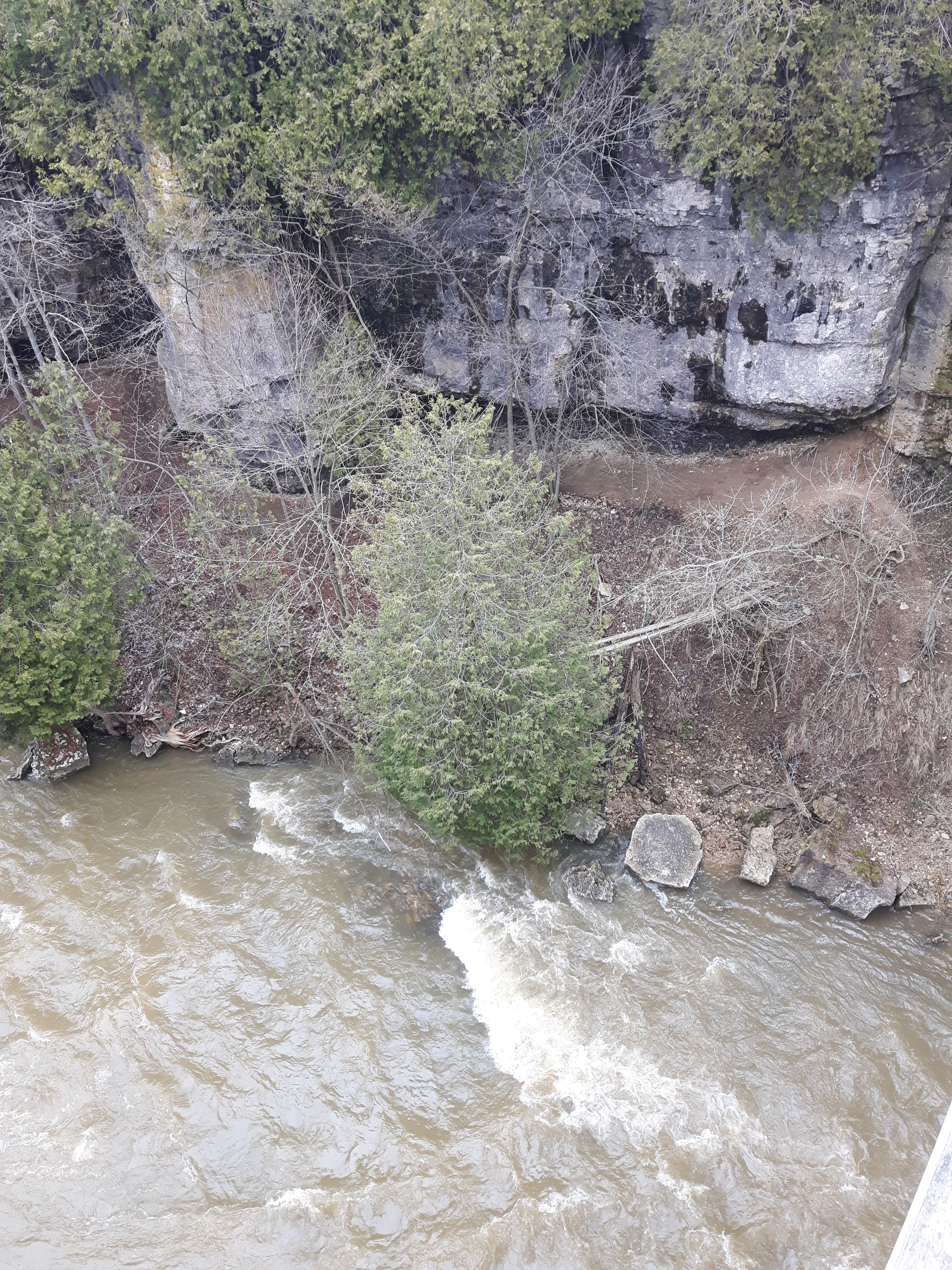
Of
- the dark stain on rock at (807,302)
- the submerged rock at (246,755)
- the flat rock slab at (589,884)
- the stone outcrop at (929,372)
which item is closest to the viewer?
the flat rock slab at (589,884)

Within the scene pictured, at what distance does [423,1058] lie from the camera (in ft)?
35.5

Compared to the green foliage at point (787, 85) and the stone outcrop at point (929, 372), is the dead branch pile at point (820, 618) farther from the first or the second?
the green foliage at point (787, 85)

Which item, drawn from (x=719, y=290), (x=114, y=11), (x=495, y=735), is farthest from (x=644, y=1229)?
(x=114, y=11)

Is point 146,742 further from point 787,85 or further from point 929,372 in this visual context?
point 929,372

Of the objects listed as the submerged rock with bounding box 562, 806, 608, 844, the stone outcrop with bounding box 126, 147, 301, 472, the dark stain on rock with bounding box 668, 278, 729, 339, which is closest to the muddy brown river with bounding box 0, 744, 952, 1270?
the submerged rock with bounding box 562, 806, 608, 844

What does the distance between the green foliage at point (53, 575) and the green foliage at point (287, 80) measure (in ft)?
15.2

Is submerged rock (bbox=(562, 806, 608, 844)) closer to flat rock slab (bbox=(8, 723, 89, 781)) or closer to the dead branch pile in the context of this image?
the dead branch pile

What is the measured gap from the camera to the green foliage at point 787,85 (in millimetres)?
12172

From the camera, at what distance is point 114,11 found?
13.1m

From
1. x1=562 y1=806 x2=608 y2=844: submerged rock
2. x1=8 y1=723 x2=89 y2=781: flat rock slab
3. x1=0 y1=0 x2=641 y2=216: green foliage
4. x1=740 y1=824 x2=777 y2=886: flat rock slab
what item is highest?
x1=0 y1=0 x2=641 y2=216: green foliage

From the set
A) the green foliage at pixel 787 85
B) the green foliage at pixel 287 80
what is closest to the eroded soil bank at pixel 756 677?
the green foliage at pixel 787 85

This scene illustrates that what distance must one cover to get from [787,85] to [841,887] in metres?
12.1

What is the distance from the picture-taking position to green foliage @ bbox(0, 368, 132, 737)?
1270 centimetres

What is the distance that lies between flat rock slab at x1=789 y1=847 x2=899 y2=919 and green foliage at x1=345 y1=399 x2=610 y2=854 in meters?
3.60
